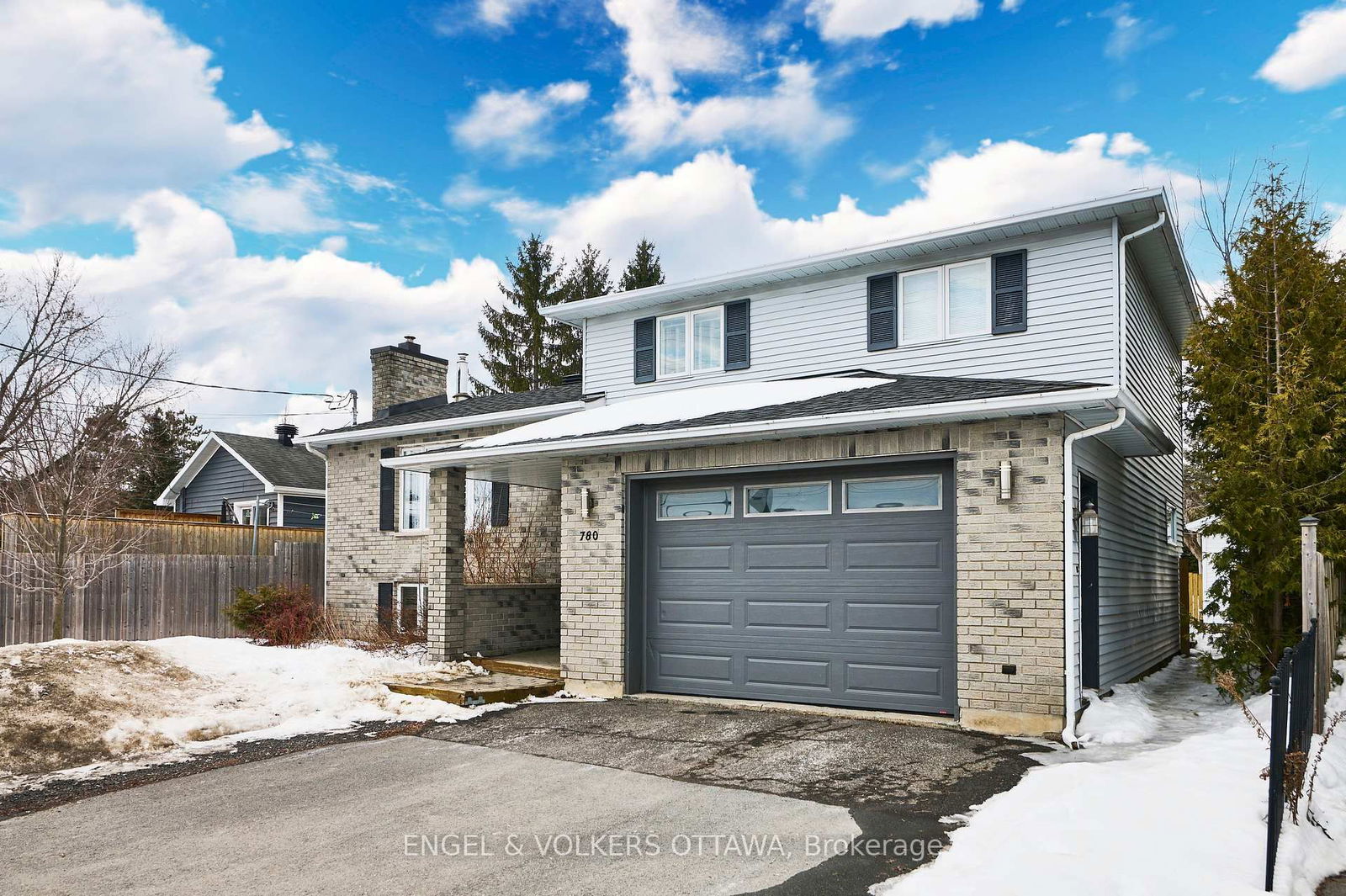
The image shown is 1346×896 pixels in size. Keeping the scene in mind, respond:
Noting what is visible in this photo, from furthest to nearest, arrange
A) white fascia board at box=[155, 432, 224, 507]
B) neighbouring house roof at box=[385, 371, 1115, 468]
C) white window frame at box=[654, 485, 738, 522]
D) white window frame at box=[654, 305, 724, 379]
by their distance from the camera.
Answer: white fascia board at box=[155, 432, 224, 507], white window frame at box=[654, 305, 724, 379], white window frame at box=[654, 485, 738, 522], neighbouring house roof at box=[385, 371, 1115, 468]

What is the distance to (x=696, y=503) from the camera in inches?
402

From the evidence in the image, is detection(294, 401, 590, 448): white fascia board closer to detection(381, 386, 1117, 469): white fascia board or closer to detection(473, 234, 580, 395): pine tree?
detection(381, 386, 1117, 469): white fascia board

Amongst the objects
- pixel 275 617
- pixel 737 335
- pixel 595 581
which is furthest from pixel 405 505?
pixel 737 335

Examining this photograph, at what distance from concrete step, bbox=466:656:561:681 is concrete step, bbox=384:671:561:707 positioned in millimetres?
119

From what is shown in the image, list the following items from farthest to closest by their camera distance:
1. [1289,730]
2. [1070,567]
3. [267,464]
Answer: [267,464] → [1070,567] → [1289,730]

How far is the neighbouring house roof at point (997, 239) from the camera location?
9.62 m

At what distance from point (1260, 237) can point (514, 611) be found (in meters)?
10.4

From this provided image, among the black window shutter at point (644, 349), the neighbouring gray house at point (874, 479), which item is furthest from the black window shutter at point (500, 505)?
the black window shutter at point (644, 349)

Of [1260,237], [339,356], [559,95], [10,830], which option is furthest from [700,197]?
[10,830]

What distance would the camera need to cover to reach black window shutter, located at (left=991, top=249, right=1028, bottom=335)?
1023 cm

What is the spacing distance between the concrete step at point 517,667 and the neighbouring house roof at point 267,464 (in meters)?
12.4

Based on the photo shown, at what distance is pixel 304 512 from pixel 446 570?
14152 mm

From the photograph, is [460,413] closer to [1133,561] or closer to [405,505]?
[405,505]

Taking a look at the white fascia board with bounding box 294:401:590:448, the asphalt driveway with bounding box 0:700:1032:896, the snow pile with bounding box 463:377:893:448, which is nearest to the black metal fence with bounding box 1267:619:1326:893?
the asphalt driveway with bounding box 0:700:1032:896
